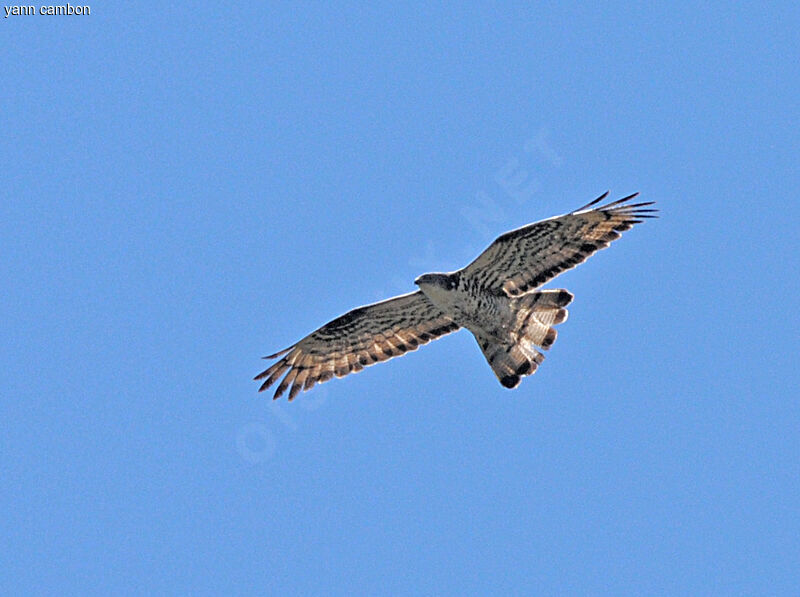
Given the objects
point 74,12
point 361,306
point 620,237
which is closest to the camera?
point 620,237

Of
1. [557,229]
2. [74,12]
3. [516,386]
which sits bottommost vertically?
[516,386]

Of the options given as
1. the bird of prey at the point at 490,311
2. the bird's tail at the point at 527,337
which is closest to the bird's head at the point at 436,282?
the bird of prey at the point at 490,311

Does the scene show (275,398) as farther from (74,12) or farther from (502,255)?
(74,12)

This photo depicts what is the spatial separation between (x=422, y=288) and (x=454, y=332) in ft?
4.98

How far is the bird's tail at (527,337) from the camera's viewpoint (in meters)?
15.8

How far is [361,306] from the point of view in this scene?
16.6 metres

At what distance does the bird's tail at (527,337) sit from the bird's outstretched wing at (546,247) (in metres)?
0.22

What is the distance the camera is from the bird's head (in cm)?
1549

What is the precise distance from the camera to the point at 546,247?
1551 centimetres

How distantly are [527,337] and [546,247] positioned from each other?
1370mm

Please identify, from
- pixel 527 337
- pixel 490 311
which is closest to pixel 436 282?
pixel 490 311

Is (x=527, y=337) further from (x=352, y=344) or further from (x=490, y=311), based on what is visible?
(x=352, y=344)

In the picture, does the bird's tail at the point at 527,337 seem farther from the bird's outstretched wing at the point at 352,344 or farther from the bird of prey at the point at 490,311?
the bird's outstretched wing at the point at 352,344

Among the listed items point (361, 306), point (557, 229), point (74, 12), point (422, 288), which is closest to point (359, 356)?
point (361, 306)
